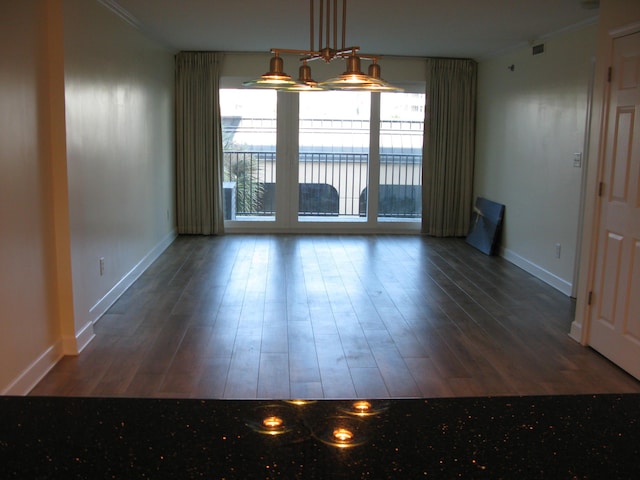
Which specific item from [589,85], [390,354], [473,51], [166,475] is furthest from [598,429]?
[473,51]

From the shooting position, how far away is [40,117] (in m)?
3.53

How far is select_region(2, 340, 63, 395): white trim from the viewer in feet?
10.4

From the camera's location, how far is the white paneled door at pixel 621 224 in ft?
11.9

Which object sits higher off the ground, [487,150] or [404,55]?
[404,55]

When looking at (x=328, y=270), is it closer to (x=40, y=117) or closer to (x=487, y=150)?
(x=487, y=150)

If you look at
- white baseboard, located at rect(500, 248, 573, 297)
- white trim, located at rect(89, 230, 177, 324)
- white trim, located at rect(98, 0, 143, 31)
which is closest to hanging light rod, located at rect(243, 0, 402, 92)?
white trim, located at rect(89, 230, 177, 324)

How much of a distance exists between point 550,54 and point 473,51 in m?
1.46

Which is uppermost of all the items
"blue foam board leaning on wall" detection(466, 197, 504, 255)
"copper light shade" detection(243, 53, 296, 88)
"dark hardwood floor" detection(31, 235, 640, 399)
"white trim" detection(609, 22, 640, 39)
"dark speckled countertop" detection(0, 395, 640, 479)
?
"white trim" detection(609, 22, 640, 39)

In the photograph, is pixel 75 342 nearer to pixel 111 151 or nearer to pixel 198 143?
pixel 111 151

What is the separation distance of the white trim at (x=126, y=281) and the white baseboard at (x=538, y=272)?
3826 mm

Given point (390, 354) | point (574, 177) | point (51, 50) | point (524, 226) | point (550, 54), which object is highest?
point (550, 54)

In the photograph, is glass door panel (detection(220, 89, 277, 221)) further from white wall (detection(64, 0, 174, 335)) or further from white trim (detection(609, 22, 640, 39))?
white trim (detection(609, 22, 640, 39))

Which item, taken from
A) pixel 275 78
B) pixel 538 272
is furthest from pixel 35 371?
pixel 538 272

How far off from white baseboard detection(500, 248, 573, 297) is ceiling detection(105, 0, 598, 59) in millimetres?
2209
